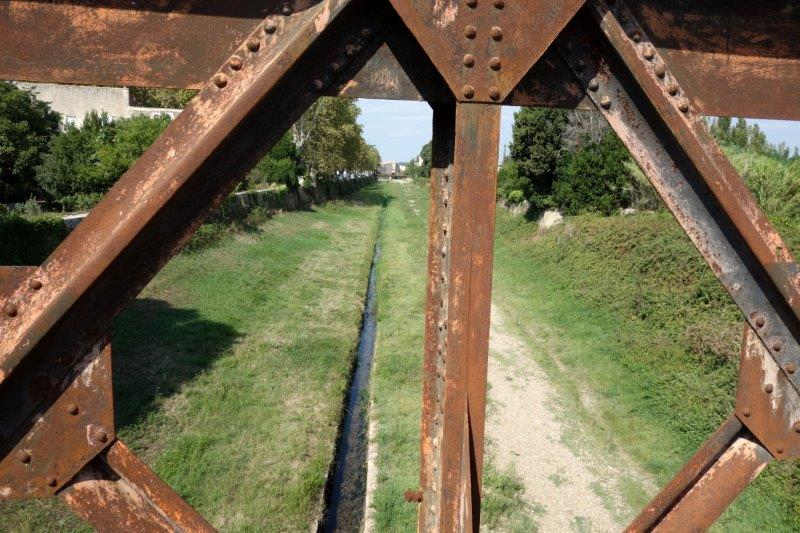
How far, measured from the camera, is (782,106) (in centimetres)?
217

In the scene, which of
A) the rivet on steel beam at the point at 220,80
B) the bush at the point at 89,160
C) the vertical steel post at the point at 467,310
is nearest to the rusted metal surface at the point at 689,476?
the vertical steel post at the point at 467,310

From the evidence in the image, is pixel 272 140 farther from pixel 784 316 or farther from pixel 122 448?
pixel 784 316

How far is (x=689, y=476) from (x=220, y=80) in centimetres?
199

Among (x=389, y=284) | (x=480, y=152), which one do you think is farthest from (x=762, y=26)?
(x=389, y=284)

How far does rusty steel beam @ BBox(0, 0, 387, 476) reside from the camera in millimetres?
1601

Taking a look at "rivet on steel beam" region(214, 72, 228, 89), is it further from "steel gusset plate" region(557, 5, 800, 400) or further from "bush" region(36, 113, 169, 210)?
"bush" region(36, 113, 169, 210)

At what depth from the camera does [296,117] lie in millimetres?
1848

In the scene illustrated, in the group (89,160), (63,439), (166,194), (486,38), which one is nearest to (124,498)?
(63,439)

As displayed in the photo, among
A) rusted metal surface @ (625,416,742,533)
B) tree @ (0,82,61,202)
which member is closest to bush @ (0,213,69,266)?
rusted metal surface @ (625,416,742,533)

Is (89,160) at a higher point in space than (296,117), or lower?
higher

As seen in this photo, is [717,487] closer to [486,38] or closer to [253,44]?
[486,38]

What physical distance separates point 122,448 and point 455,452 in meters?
0.97

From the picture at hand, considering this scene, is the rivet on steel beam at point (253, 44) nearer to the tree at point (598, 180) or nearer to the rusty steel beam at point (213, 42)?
the rusty steel beam at point (213, 42)

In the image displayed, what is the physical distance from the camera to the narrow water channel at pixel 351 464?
24.2 feet
